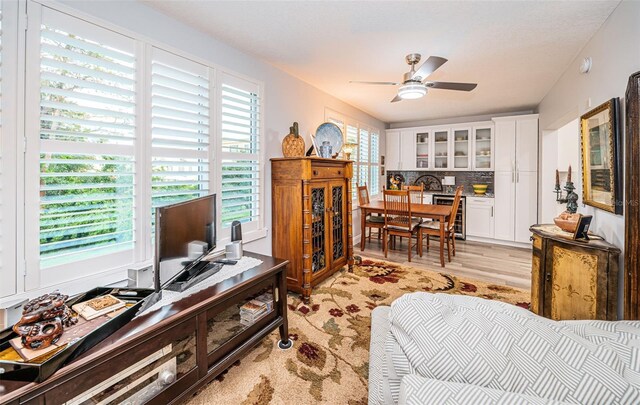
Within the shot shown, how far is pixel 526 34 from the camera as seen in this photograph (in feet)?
7.79

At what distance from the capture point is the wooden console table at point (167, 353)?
99 centimetres

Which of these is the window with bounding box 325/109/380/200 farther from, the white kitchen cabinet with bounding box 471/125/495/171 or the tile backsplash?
A: the white kitchen cabinet with bounding box 471/125/495/171

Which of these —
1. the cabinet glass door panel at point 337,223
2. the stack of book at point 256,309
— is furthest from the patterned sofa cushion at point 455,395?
the cabinet glass door panel at point 337,223

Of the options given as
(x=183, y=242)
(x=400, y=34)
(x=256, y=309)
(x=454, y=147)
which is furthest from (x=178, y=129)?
(x=454, y=147)

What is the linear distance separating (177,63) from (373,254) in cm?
359

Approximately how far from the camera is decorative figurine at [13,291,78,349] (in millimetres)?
977

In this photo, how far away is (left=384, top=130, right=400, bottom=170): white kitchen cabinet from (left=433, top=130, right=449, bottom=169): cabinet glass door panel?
0.77m

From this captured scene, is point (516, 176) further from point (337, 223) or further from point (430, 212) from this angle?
point (337, 223)

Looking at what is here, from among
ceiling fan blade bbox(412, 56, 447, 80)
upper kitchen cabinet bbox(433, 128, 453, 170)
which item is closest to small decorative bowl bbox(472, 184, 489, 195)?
upper kitchen cabinet bbox(433, 128, 453, 170)

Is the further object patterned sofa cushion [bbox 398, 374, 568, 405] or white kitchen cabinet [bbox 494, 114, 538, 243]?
white kitchen cabinet [bbox 494, 114, 538, 243]

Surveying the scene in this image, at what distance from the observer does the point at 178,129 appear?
219cm

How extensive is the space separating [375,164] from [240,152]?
3.68 meters

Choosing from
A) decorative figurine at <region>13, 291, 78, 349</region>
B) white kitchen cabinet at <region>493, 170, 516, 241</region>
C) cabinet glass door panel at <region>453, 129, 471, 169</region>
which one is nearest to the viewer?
decorative figurine at <region>13, 291, 78, 349</region>

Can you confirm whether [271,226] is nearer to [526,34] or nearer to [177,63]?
[177,63]
